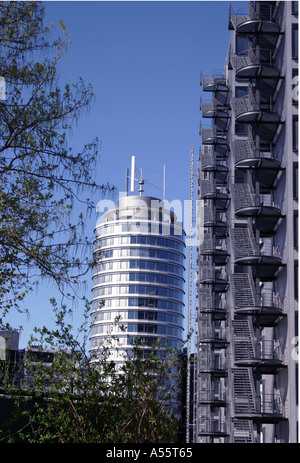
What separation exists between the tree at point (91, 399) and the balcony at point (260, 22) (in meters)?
30.8

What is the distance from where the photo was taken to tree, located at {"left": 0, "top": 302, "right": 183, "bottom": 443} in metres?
11.1

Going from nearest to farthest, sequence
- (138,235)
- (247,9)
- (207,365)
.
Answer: (247,9)
(207,365)
(138,235)

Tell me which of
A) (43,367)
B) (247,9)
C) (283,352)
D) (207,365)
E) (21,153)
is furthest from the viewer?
(207,365)

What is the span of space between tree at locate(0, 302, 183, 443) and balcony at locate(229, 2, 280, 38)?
30.8m

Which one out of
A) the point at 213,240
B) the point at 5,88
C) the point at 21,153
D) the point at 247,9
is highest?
the point at 247,9

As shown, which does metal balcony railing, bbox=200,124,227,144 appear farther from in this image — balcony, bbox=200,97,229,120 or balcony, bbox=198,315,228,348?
balcony, bbox=198,315,228,348

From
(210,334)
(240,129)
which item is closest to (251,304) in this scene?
(240,129)

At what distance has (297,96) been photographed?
37188mm

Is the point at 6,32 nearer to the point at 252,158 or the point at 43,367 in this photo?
the point at 43,367

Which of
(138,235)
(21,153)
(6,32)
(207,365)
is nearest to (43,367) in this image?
(21,153)

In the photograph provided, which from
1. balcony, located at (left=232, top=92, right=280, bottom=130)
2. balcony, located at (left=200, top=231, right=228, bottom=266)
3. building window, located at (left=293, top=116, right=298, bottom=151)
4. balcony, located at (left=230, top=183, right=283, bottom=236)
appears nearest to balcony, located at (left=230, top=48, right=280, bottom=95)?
balcony, located at (left=232, top=92, right=280, bottom=130)

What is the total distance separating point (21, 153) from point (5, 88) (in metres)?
0.96

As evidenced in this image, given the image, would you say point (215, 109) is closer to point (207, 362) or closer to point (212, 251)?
point (212, 251)

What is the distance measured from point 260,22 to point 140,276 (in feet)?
272
